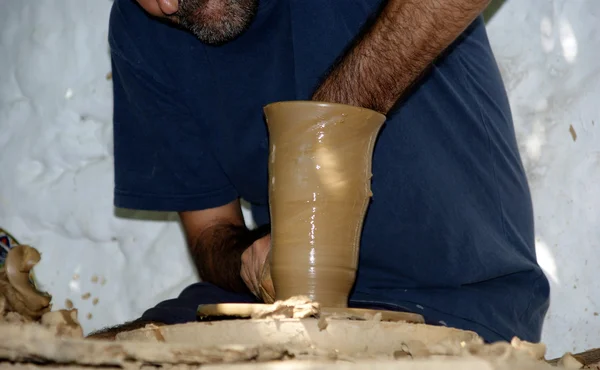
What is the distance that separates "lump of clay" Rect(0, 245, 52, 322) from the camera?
1.00 metres

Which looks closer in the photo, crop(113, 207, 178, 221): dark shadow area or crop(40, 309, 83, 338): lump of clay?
crop(40, 309, 83, 338): lump of clay

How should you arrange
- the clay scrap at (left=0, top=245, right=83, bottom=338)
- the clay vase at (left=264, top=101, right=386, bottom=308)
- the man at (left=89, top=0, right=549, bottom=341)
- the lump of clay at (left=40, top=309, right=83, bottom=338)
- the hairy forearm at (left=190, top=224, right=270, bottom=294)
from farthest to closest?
the hairy forearm at (left=190, top=224, right=270, bottom=294) → the man at (left=89, top=0, right=549, bottom=341) → the clay vase at (left=264, top=101, right=386, bottom=308) → the clay scrap at (left=0, top=245, right=83, bottom=338) → the lump of clay at (left=40, top=309, right=83, bottom=338)

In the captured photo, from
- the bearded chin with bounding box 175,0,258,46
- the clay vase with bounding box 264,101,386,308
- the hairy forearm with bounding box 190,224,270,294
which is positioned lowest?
the hairy forearm with bounding box 190,224,270,294

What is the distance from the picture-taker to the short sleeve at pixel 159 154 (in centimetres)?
197

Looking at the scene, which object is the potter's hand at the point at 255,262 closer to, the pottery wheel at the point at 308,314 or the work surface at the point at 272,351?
the pottery wheel at the point at 308,314

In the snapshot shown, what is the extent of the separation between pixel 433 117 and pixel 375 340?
82 centimetres

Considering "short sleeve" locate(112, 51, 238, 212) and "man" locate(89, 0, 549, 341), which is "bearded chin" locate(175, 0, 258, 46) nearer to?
"man" locate(89, 0, 549, 341)

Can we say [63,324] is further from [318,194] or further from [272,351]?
[318,194]

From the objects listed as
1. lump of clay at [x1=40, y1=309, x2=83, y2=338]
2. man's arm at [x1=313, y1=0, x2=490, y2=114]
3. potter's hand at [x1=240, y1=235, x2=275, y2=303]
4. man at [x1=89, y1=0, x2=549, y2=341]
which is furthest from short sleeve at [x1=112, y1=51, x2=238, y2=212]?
lump of clay at [x1=40, y1=309, x2=83, y2=338]

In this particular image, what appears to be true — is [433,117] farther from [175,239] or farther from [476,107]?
[175,239]

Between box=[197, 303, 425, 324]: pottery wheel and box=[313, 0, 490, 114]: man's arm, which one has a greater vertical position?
box=[313, 0, 490, 114]: man's arm

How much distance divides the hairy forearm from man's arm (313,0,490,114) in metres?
0.62

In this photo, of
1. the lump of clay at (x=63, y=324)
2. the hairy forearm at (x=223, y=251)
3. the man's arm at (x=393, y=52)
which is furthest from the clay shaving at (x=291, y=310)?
the hairy forearm at (x=223, y=251)

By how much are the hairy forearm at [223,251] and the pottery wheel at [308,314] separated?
682 millimetres
